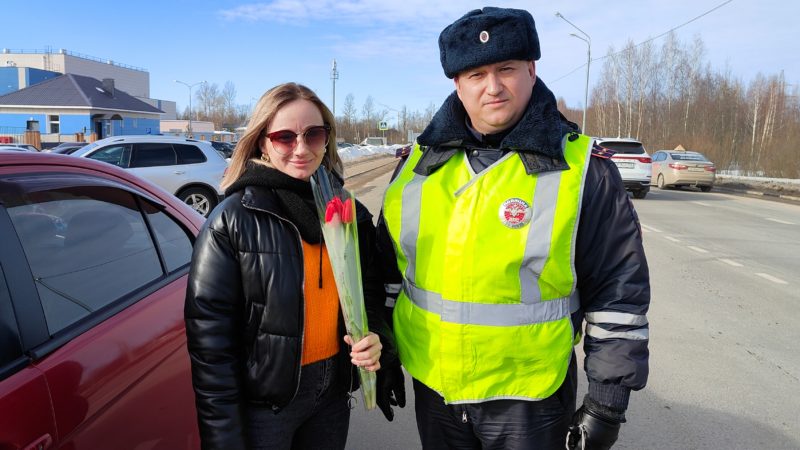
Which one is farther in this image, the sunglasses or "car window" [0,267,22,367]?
the sunglasses

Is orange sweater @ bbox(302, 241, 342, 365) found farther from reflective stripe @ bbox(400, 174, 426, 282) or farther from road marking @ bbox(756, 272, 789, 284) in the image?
road marking @ bbox(756, 272, 789, 284)

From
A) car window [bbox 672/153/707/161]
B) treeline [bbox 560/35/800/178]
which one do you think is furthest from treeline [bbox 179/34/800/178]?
car window [bbox 672/153/707/161]

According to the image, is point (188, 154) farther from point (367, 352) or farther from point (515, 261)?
point (515, 261)

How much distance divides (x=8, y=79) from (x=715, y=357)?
93660 mm

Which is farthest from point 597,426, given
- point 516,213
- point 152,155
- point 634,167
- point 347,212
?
point 634,167

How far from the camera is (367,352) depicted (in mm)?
1787

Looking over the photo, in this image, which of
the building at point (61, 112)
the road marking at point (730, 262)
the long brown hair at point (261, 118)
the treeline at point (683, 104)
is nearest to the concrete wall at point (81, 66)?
the building at point (61, 112)

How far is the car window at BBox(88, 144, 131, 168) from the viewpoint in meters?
11.8

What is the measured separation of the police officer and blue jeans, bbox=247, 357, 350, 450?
0.32 m

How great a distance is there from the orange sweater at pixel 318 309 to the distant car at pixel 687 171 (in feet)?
74.0

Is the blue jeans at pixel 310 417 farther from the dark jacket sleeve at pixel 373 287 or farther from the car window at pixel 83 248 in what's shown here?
the car window at pixel 83 248

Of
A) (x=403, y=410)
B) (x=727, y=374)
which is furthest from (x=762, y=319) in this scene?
(x=403, y=410)

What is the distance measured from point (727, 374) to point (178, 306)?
13.0 ft

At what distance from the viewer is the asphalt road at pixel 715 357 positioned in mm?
3314
